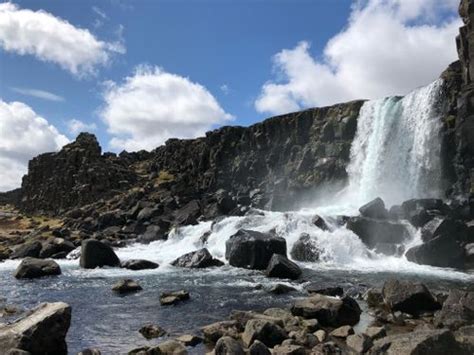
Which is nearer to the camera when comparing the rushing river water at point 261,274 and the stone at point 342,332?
the stone at point 342,332

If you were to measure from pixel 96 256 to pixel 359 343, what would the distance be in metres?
33.3

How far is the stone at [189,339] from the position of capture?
21094 mm

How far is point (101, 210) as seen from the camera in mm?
97500

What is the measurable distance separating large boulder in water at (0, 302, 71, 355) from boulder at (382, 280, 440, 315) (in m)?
16.5

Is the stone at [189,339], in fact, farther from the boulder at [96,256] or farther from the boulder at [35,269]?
the boulder at [96,256]

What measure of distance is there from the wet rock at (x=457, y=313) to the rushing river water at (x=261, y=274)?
29.1 feet

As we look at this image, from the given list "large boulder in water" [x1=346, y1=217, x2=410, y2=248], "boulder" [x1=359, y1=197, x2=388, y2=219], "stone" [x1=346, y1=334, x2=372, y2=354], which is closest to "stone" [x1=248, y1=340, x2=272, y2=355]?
"stone" [x1=346, y1=334, x2=372, y2=354]

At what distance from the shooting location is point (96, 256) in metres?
47.3

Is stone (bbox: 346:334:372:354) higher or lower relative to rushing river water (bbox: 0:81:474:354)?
lower

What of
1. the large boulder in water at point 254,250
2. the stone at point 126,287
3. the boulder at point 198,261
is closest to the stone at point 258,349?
the stone at point 126,287

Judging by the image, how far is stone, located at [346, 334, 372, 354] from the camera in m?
19.3

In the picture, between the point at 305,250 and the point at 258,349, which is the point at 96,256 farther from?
the point at 258,349

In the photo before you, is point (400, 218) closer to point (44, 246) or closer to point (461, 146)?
point (461, 146)

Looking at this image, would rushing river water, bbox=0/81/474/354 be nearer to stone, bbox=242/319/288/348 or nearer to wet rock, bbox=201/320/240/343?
wet rock, bbox=201/320/240/343
